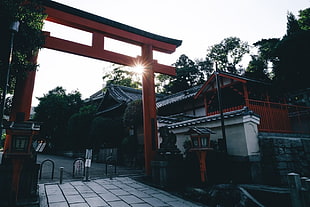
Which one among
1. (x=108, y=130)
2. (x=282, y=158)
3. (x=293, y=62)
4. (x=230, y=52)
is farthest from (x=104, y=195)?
(x=230, y=52)

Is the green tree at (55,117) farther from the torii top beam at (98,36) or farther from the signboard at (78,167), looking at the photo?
the torii top beam at (98,36)

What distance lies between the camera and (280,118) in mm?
10680

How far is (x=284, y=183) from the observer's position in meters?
7.19

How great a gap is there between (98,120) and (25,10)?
41.4ft

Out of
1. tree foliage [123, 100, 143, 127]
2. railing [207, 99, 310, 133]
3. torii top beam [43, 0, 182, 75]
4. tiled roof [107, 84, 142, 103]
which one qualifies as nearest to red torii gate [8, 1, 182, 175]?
torii top beam [43, 0, 182, 75]

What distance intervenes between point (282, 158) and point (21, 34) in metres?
10.4

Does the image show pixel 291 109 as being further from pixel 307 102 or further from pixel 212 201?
pixel 212 201

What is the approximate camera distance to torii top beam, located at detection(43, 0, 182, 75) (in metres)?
7.77

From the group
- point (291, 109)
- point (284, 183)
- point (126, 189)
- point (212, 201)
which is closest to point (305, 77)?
point (291, 109)

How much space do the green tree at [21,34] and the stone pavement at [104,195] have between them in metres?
4.01

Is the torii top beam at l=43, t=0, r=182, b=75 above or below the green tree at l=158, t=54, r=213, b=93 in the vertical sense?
below

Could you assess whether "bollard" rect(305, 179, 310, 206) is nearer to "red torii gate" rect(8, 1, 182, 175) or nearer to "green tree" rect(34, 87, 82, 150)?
"red torii gate" rect(8, 1, 182, 175)

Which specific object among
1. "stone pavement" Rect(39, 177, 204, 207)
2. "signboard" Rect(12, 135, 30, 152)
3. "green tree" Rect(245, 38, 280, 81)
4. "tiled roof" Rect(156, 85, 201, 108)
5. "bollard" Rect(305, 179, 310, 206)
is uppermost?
"green tree" Rect(245, 38, 280, 81)

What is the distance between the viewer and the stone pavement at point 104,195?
552 centimetres
